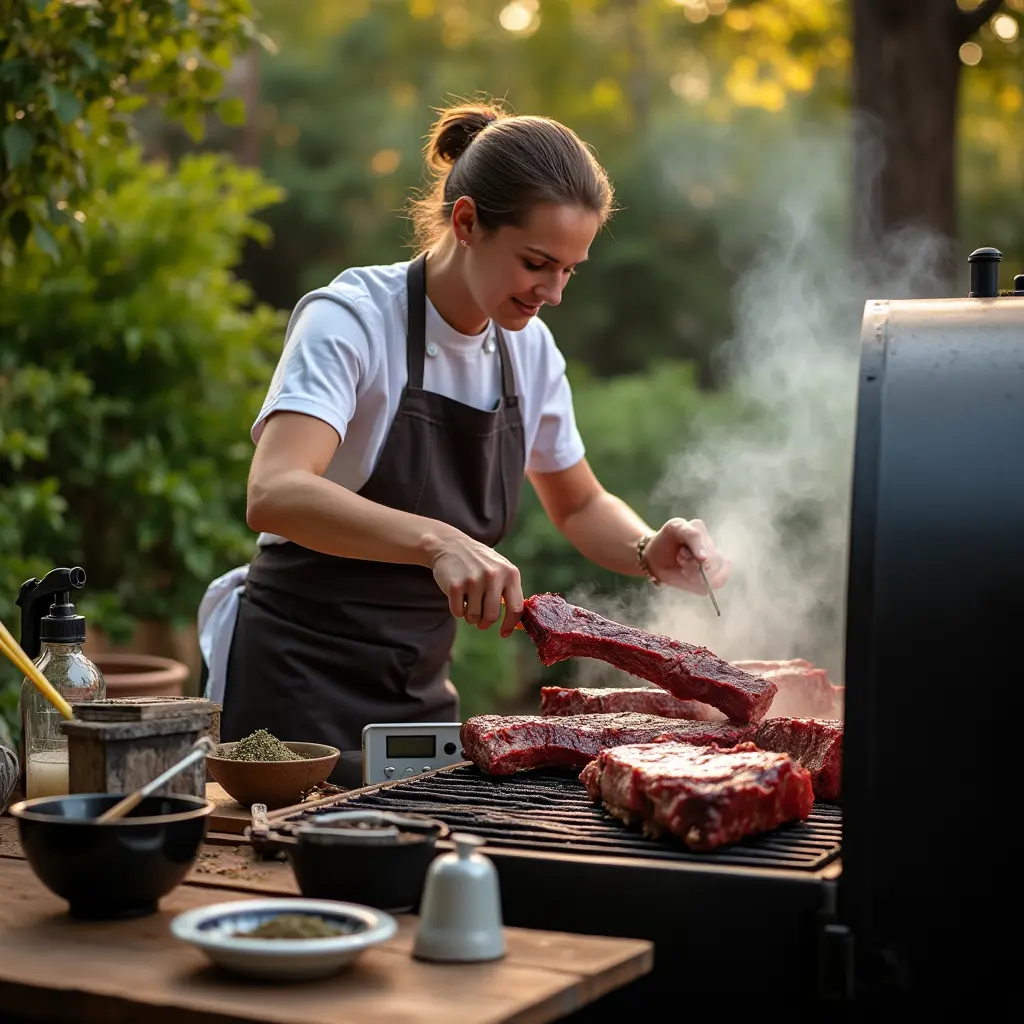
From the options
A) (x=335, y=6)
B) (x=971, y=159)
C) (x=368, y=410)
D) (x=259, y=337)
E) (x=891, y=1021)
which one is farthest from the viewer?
(x=335, y=6)

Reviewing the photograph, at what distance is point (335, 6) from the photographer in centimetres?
2058

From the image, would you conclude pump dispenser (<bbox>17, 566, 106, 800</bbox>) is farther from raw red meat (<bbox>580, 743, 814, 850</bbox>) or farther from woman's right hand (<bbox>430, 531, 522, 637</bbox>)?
raw red meat (<bbox>580, 743, 814, 850</bbox>)

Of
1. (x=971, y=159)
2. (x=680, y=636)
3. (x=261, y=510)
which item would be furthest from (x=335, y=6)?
(x=261, y=510)

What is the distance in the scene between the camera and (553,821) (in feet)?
7.79

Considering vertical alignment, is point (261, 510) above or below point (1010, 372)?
below

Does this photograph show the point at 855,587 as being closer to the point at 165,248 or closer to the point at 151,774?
the point at 151,774

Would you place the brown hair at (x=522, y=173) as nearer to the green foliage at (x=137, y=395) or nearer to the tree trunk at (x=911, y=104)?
the green foliage at (x=137, y=395)

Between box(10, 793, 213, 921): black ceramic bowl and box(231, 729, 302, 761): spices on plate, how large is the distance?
688mm

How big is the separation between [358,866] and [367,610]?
5.29 feet

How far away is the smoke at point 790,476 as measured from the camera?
550 cm

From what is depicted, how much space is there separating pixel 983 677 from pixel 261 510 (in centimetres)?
165

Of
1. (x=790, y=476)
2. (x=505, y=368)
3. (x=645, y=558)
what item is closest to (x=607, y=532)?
(x=645, y=558)

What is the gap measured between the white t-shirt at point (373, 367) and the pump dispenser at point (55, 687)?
728 mm

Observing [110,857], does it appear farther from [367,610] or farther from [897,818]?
[367,610]
